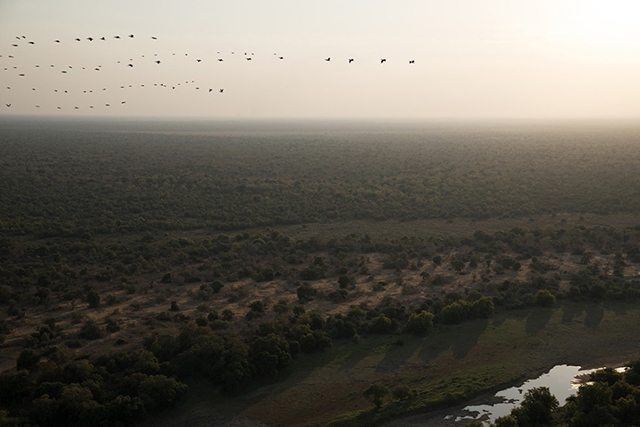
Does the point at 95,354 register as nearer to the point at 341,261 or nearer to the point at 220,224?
the point at 341,261

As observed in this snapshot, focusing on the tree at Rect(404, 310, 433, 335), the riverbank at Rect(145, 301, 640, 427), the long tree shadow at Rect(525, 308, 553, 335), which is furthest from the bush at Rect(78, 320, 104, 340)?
the long tree shadow at Rect(525, 308, 553, 335)

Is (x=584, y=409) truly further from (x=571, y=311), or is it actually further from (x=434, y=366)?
(x=571, y=311)

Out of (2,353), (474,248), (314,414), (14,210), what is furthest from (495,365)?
(14,210)

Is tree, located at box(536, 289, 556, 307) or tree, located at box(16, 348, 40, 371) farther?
tree, located at box(536, 289, 556, 307)

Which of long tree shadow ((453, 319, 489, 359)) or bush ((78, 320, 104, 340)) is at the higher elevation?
bush ((78, 320, 104, 340))

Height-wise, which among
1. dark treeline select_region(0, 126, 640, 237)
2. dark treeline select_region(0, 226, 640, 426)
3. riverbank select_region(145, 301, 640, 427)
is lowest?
riverbank select_region(145, 301, 640, 427)

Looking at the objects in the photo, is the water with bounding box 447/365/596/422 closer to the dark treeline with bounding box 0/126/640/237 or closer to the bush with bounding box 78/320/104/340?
the bush with bounding box 78/320/104/340

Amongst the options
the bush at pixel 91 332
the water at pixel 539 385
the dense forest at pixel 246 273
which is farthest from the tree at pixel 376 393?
the bush at pixel 91 332
